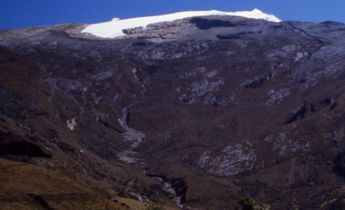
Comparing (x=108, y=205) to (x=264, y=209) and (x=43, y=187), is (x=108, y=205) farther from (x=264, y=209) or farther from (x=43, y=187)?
(x=264, y=209)

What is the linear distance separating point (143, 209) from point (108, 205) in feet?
83.3

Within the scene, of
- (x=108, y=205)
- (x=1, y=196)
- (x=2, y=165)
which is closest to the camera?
(x=1, y=196)

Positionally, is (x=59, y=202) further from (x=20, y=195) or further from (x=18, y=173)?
(x=18, y=173)

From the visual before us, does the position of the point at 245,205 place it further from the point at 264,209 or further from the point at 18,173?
the point at 18,173

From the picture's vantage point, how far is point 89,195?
586ft

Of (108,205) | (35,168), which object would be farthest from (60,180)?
(108,205)

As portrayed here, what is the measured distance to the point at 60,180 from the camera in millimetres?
187625

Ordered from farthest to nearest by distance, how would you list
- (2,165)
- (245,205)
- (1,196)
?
1. (2,165)
2. (1,196)
3. (245,205)

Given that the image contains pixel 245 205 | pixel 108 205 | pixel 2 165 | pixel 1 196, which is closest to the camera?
pixel 245 205

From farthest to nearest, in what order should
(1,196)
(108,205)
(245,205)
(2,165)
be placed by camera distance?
(2,165) < (108,205) < (1,196) < (245,205)

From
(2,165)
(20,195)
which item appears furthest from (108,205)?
(2,165)

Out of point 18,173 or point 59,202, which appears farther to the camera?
point 18,173

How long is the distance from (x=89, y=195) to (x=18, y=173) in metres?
20.6

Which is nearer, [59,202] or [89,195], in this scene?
[59,202]
